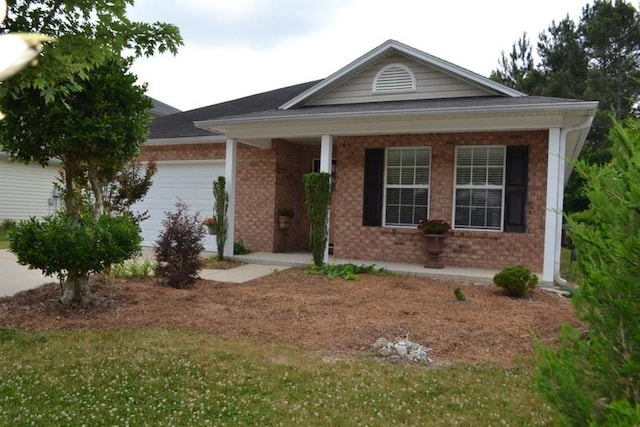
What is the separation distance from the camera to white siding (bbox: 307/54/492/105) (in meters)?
9.95

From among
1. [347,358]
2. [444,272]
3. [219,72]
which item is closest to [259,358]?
[347,358]

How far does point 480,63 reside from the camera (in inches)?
1105

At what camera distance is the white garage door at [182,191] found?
489 inches

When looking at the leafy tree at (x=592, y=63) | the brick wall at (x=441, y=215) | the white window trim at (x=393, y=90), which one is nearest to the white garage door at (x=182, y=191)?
the brick wall at (x=441, y=215)

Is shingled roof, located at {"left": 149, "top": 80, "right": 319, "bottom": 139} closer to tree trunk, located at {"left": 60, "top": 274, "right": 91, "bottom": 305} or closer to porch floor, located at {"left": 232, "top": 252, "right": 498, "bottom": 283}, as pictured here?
porch floor, located at {"left": 232, "top": 252, "right": 498, "bottom": 283}

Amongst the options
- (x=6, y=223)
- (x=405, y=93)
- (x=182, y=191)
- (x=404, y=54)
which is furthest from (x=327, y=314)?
(x=6, y=223)

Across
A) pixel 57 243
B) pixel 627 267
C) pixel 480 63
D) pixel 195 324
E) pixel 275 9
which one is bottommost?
pixel 195 324

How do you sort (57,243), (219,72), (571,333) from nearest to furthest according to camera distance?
(571,333), (57,243), (219,72)

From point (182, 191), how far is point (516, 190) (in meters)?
8.51

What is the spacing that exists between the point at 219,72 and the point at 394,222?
40.7 feet

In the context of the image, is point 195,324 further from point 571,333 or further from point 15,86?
point 571,333

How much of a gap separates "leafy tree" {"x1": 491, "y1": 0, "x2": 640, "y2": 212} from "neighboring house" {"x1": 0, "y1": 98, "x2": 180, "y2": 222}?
18.4 metres

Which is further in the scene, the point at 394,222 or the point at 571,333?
the point at 394,222

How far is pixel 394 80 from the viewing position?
10.4 metres
